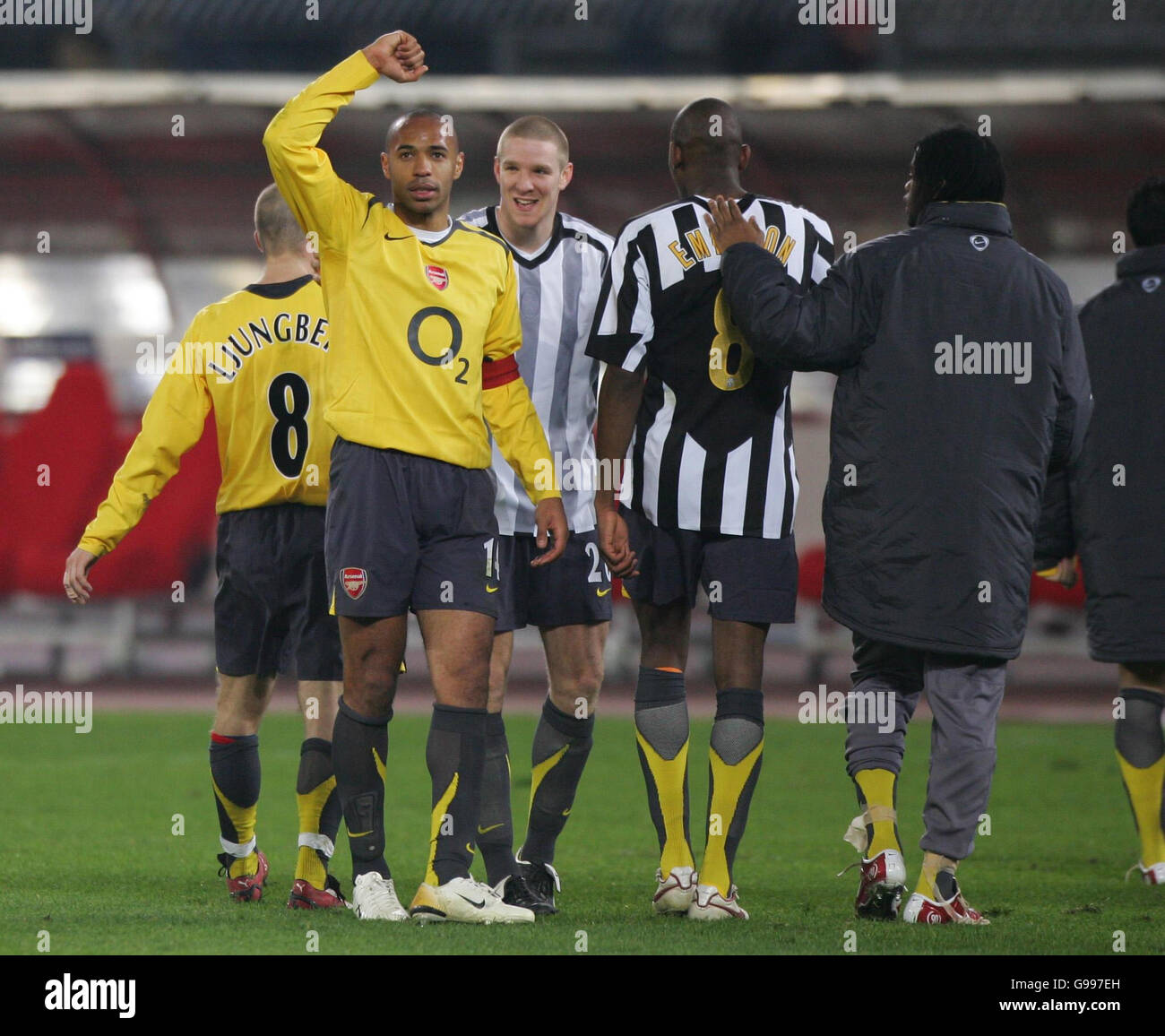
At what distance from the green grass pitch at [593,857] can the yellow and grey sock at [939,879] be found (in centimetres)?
11

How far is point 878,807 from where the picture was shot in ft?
13.9

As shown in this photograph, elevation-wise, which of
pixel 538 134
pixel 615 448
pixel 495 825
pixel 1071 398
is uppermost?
pixel 538 134

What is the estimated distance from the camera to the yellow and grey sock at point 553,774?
461cm

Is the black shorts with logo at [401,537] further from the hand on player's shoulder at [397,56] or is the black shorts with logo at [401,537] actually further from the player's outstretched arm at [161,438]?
the hand on player's shoulder at [397,56]

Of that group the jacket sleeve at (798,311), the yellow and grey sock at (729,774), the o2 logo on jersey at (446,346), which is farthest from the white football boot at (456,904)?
the jacket sleeve at (798,311)

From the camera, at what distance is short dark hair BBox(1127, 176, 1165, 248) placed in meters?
5.35

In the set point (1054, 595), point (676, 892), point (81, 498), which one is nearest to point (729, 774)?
point (676, 892)

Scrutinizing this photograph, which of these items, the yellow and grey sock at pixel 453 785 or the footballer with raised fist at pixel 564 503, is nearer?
the yellow and grey sock at pixel 453 785

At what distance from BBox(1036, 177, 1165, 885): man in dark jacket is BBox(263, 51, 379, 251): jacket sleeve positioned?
2509 mm

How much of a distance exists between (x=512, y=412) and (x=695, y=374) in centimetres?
51

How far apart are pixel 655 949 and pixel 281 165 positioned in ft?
6.52

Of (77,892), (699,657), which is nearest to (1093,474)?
(77,892)

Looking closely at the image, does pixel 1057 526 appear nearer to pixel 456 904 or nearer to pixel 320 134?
pixel 456 904

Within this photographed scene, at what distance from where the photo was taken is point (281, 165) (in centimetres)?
396
